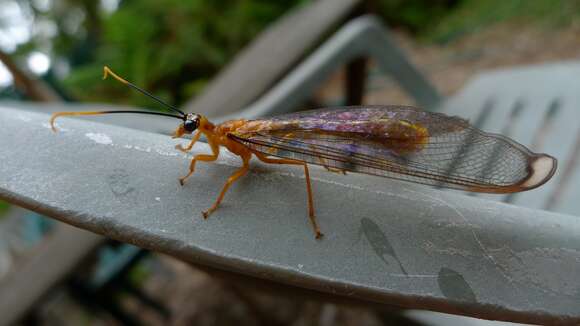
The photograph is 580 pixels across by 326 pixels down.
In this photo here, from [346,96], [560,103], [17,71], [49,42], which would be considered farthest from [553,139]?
[49,42]

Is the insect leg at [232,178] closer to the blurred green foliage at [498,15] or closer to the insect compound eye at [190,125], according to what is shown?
the insect compound eye at [190,125]

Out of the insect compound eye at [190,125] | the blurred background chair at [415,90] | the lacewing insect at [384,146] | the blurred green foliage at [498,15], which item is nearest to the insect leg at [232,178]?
the lacewing insect at [384,146]

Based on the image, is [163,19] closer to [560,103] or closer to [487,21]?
[560,103]

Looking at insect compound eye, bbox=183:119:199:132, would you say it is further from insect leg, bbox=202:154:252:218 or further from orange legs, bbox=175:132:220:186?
insect leg, bbox=202:154:252:218

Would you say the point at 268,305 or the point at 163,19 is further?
the point at 163,19

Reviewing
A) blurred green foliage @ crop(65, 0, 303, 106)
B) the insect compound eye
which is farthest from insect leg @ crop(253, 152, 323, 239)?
blurred green foliage @ crop(65, 0, 303, 106)

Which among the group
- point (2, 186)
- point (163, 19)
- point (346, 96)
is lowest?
point (163, 19)
